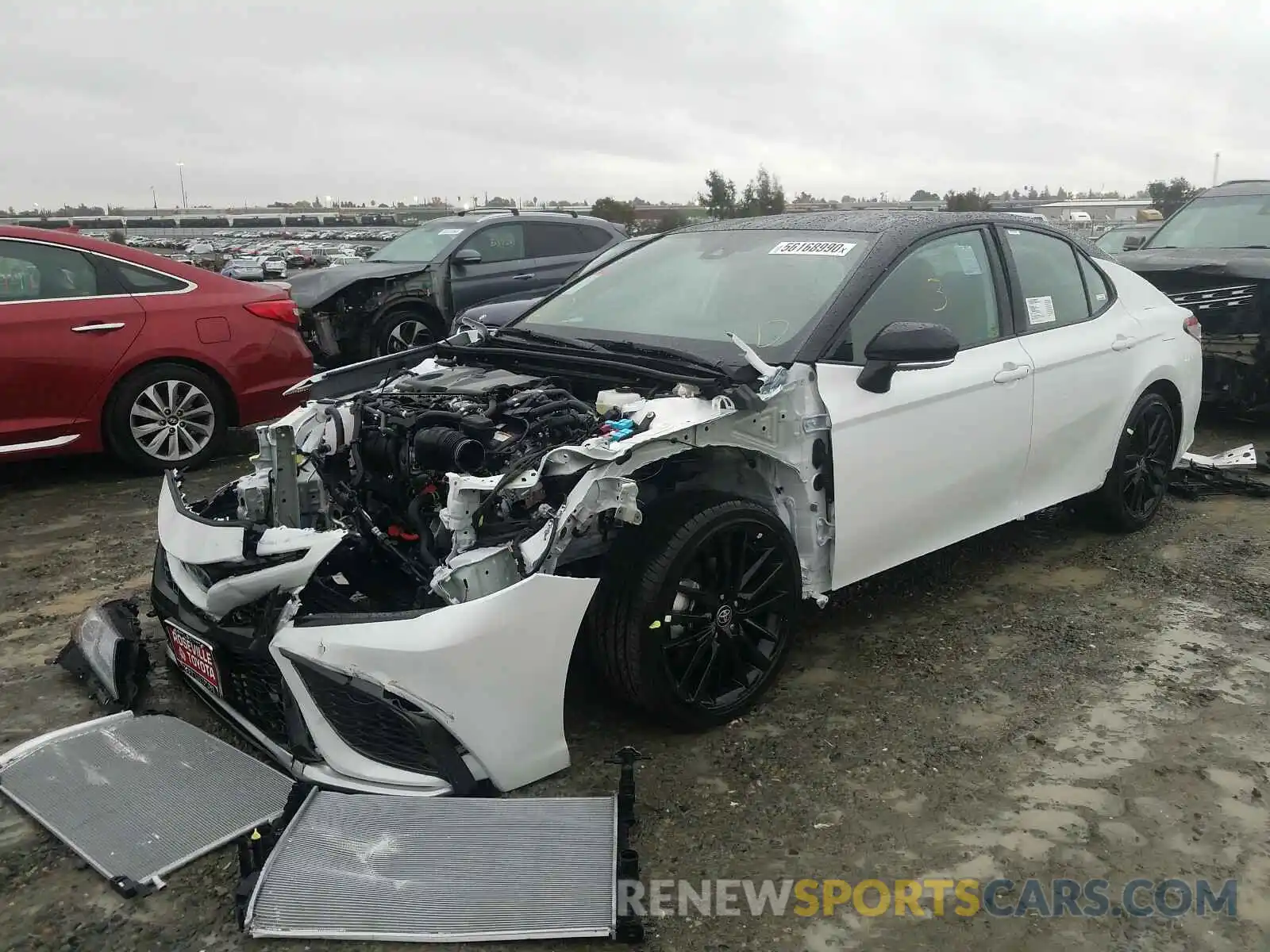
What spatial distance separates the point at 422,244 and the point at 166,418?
4738mm

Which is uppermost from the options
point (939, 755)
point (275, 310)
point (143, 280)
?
point (143, 280)

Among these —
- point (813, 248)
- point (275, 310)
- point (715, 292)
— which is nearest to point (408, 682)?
point (715, 292)

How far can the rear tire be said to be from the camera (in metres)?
6.02

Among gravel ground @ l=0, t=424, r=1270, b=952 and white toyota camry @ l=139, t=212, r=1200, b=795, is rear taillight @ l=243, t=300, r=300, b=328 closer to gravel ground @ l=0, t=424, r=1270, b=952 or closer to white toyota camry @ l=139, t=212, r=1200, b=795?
gravel ground @ l=0, t=424, r=1270, b=952

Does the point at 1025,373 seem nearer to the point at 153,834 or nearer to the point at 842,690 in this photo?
the point at 842,690

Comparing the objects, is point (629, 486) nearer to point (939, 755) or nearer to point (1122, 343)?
point (939, 755)

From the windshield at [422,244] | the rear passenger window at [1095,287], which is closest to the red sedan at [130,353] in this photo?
the windshield at [422,244]

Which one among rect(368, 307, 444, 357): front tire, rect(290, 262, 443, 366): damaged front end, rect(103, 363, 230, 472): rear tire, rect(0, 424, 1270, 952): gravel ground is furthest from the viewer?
rect(368, 307, 444, 357): front tire

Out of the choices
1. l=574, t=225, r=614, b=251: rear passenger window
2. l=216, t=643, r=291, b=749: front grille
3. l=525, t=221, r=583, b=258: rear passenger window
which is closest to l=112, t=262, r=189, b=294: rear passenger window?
l=216, t=643, r=291, b=749: front grille

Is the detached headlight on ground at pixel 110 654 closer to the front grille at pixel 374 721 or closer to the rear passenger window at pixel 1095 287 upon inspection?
the front grille at pixel 374 721

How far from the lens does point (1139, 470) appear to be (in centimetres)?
499

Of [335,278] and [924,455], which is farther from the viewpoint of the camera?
[335,278]

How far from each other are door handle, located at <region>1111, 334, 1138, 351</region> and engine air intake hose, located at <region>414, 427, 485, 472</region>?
312cm

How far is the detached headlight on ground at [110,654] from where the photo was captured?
10.9 feet
